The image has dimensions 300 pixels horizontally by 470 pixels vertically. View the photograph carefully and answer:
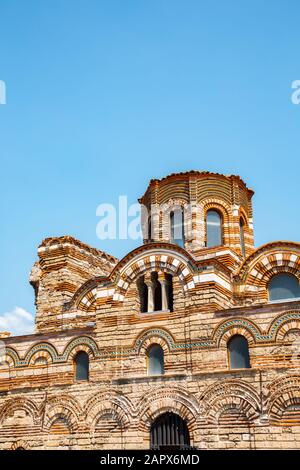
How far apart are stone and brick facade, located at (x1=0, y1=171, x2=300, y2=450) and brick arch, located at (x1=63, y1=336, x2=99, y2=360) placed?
1.3 inches

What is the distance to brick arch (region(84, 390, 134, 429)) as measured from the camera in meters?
18.8

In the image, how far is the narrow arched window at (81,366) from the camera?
2034cm

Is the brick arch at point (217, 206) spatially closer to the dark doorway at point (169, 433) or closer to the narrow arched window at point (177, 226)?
the narrow arched window at point (177, 226)

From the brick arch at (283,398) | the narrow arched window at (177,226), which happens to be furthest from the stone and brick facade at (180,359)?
the narrow arched window at (177,226)

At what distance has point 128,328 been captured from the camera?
65.3 ft

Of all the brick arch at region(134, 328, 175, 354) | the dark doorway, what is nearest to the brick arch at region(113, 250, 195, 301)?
the brick arch at region(134, 328, 175, 354)

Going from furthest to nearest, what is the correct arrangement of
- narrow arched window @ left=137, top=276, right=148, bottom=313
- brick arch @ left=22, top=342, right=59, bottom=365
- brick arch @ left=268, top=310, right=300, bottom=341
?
brick arch @ left=22, top=342, right=59, bottom=365 < narrow arched window @ left=137, top=276, right=148, bottom=313 < brick arch @ left=268, top=310, right=300, bottom=341

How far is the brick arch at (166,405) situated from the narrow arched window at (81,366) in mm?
2421

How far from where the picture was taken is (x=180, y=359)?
1864 centimetres

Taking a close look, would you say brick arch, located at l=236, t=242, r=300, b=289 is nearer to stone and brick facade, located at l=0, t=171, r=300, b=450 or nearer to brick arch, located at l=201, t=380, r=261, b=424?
stone and brick facade, located at l=0, t=171, r=300, b=450

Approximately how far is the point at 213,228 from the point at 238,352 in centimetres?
656

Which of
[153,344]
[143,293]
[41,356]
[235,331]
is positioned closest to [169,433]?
[153,344]
